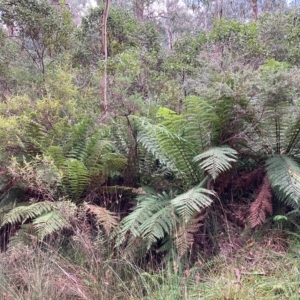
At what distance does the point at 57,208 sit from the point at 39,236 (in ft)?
0.90

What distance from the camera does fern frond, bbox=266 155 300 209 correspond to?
2.36m

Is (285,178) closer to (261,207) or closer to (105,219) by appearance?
(261,207)

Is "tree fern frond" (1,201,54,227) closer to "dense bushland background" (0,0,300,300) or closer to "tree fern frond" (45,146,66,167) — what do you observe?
"dense bushland background" (0,0,300,300)

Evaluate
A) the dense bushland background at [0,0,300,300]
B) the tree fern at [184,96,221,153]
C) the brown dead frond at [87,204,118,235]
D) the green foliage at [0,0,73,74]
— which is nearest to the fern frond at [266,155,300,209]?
the dense bushland background at [0,0,300,300]

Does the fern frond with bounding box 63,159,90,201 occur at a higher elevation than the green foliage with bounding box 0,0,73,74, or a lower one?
lower

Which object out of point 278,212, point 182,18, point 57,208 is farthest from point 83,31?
point 182,18

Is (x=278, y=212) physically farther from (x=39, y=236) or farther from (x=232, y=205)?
(x=39, y=236)

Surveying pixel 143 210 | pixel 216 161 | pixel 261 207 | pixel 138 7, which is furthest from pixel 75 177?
pixel 138 7

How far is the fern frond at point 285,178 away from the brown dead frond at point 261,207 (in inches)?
2.7

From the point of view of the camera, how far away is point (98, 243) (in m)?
2.38

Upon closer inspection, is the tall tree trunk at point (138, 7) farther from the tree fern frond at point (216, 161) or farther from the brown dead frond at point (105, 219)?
the brown dead frond at point (105, 219)

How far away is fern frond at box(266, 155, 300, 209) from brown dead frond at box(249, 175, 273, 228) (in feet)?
0.23

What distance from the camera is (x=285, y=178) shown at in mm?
2445

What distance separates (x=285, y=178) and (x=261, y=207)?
0.27 m
